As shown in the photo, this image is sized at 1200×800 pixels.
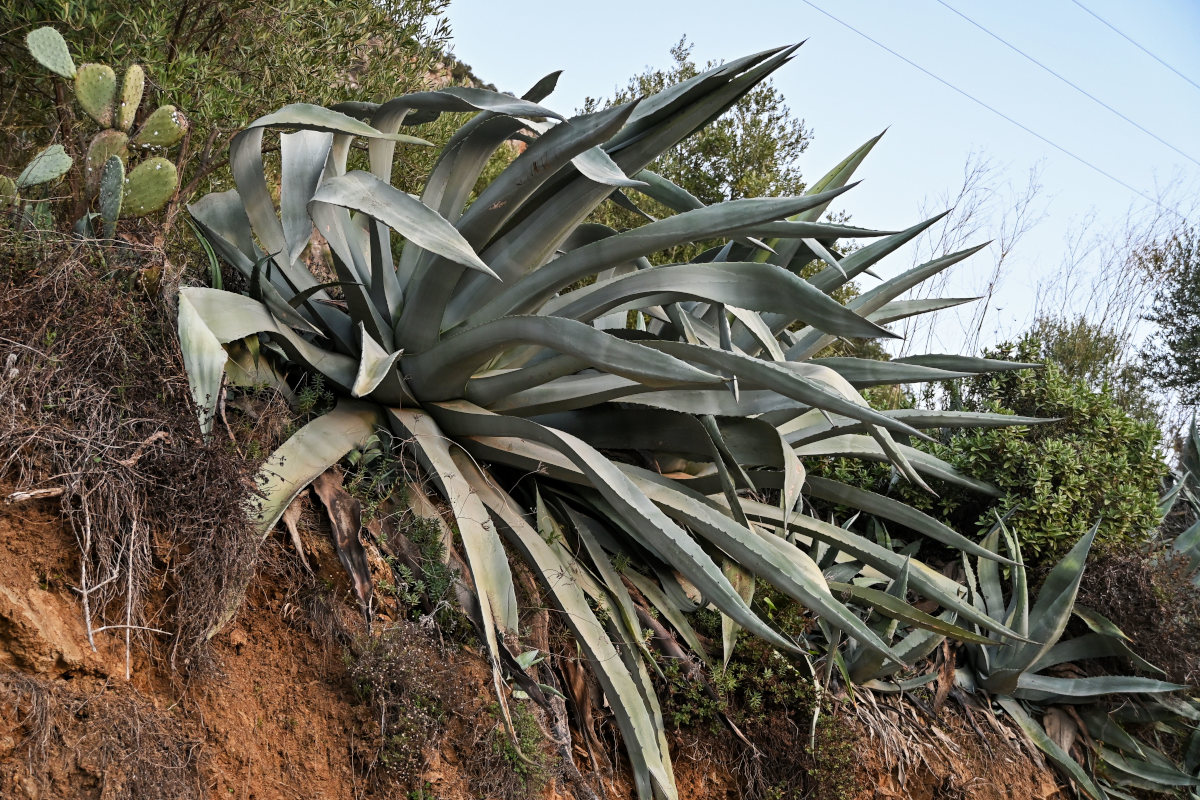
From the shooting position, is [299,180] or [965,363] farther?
[965,363]

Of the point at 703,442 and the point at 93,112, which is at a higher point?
the point at 703,442

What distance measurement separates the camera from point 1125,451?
4.61 metres

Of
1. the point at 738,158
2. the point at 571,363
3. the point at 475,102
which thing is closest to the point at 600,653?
the point at 571,363

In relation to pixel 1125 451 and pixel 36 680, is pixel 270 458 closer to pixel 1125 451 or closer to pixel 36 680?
pixel 36 680

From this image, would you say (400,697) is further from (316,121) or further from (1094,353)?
(1094,353)

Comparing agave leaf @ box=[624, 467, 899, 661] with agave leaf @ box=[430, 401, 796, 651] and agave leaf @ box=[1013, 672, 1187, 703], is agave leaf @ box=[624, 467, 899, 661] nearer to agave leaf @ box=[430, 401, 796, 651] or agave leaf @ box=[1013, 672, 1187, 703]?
agave leaf @ box=[430, 401, 796, 651]

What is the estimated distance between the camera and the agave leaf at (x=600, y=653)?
8.85 ft

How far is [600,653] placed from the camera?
9.03ft

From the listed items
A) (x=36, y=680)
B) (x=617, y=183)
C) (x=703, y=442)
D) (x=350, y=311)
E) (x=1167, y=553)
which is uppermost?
(x=1167, y=553)

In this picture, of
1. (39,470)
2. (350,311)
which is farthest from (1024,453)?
(39,470)

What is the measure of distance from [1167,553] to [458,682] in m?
3.80

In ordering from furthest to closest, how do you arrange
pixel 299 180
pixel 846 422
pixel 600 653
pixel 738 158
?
pixel 738 158
pixel 846 422
pixel 299 180
pixel 600 653

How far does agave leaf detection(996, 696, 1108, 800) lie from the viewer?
155 inches

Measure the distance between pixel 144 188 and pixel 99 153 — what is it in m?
0.23
